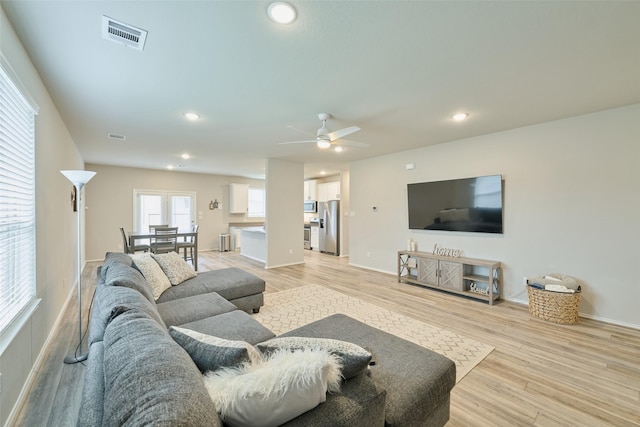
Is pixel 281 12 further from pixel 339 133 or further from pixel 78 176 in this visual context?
pixel 78 176

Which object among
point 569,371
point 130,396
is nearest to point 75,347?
point 130,396

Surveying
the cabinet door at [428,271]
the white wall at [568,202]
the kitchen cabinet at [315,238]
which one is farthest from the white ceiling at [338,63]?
the kitchen cabinet at [315,238]

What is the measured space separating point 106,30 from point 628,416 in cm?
425

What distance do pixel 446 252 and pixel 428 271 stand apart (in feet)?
1.47

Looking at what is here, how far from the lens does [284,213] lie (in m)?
6.39

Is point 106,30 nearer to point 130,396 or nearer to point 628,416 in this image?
point 130,396

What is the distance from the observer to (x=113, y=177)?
24.0 feet

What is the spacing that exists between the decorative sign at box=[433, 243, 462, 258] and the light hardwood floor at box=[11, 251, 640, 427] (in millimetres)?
820

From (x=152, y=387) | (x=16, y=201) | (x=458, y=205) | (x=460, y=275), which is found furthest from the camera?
(x=458, y=205)

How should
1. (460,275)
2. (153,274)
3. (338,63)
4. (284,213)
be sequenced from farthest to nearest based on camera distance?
(284,213) → (460,275) → (153,274) → (338,63)

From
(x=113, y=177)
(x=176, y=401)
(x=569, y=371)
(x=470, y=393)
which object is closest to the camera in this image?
(x=176, y=401)

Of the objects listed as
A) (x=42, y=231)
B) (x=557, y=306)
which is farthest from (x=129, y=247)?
(x=557, y=306)

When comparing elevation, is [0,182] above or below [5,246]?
above

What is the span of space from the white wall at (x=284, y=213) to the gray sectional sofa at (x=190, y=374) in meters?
3.75
